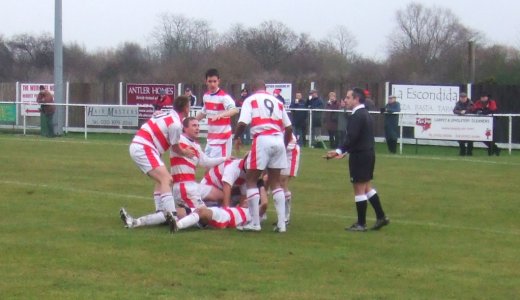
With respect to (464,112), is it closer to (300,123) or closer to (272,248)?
(300,123)

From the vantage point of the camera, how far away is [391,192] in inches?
725

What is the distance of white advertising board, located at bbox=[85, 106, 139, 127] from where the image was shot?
36500mm

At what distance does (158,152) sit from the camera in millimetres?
13055

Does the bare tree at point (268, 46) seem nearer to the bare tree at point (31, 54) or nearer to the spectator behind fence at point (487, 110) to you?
the bare tree at point (31, 54)

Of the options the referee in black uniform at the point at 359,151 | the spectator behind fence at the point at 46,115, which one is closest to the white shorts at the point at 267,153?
the referee in black uniform at the point at 359,151

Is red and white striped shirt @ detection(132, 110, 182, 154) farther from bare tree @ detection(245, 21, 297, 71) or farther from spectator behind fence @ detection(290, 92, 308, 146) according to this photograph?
bare tree @ detection(245, 21, 297, 71)

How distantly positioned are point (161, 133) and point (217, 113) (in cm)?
262

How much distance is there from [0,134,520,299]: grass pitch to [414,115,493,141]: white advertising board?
8.51m

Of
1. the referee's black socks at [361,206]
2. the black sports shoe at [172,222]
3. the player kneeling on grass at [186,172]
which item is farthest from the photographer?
the player kneeling on grass at [186,172]

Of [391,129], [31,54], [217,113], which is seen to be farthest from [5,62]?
[217,113]

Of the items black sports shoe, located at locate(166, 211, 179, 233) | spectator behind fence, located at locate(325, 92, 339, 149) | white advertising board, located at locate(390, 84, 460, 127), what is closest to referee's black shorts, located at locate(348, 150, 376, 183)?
black sports shoe, located at locate(166, 211, 179, 233)

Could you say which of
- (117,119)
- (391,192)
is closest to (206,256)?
(391,192)

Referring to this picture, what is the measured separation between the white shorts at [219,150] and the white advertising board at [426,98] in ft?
68.1

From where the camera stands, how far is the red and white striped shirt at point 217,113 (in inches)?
605
